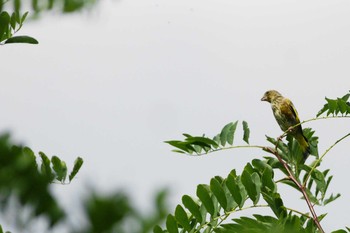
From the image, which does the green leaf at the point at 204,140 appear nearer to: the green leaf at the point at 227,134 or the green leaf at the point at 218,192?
the green leaf at the point at 227,134

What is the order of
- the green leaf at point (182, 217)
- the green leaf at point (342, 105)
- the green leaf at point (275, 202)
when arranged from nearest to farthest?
the green leaf at point (182, 217) → the green leaf at point (275, 202) → the green leaf at point (342, 105)

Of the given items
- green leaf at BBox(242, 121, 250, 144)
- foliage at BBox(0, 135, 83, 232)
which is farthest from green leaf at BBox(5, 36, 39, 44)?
green leaf at BBox(242, 121, 250, 144)

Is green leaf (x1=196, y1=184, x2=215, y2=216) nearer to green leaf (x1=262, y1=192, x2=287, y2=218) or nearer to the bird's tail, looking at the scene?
green leaf (x1=262, y1=192, x2=287, y2=218)

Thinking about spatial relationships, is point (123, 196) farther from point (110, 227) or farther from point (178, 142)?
point (178, 142)

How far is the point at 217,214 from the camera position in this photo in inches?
124

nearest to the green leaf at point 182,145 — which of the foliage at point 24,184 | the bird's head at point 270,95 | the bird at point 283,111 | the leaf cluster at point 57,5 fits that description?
the leaf cluster at point 57,5

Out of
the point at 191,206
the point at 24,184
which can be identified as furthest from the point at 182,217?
the point at 24,184

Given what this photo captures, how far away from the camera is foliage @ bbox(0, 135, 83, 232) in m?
0.60

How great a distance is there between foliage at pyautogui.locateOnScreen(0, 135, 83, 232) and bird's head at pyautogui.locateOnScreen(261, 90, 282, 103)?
7.06 metres

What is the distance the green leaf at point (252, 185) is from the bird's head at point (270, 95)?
14.7 ft

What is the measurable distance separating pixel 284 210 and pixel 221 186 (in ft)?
1.03

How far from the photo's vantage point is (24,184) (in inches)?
23.9

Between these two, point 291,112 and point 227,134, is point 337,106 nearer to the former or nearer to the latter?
point 227,134

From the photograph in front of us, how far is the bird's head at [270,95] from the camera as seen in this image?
768 cm
